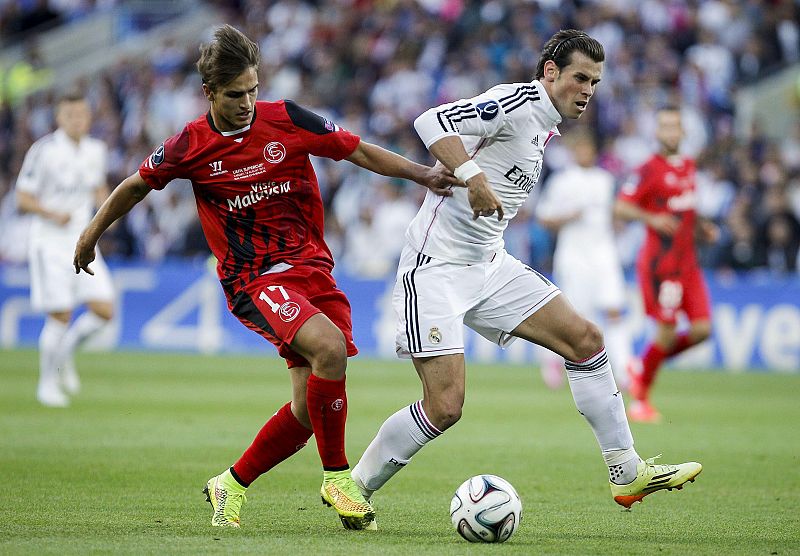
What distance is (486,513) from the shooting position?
19.5ft

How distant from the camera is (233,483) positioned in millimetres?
6473

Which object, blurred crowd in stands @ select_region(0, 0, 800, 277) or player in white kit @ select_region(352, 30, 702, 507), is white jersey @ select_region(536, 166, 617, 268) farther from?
player in white kit @ select_region(352, 30, 702, 507)

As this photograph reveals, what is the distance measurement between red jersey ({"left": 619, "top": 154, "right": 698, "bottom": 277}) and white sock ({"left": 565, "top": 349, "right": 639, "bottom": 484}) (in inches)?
215

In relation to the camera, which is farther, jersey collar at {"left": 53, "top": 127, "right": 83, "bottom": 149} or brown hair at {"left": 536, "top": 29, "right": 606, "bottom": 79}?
jersey collar at {"left": 53, "top": 127, "right": 83, "bottom": 149}

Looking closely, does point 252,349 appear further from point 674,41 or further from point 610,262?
point 674,41

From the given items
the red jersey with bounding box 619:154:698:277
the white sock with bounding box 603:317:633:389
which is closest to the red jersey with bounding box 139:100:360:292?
the red jersey with bounding box 619:154:698:277

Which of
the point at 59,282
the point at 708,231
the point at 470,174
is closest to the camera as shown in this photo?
the point at 470,174

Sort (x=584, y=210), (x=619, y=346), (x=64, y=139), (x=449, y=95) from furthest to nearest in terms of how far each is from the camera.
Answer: (x=449, y=95) → (x=584, y=210) → (x=619, y=346) → (x=64, y=139)

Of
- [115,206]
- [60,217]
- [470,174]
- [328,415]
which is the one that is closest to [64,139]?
[60,217]

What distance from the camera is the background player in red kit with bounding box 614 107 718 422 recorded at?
38.7 ft

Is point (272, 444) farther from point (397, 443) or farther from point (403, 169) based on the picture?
point (403, 169)

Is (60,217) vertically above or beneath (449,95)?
beneath

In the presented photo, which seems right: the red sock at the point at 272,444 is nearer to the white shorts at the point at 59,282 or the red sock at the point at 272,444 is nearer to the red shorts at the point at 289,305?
the red shorts at the point at 289,305

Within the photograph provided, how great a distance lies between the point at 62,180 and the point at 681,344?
6.14m
